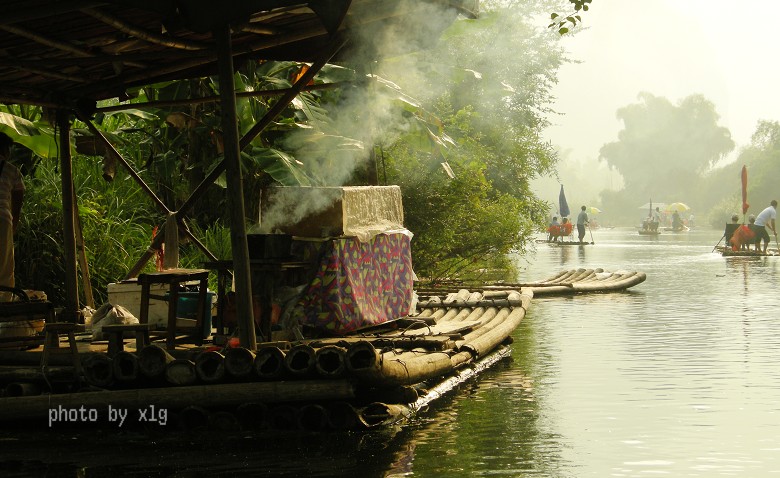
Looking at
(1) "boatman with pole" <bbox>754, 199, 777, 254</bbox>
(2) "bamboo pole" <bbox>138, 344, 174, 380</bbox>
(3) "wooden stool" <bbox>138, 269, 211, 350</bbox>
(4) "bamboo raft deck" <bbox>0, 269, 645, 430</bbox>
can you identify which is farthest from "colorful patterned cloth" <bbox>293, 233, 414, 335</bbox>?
(1) "boatman with pole" <bbox>754, 199, 777, 254</bbox>

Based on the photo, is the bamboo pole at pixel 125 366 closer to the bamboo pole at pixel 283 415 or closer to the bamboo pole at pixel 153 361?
the bamboo pole at pixel 153 361

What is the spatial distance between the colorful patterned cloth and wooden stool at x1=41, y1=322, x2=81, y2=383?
7.32ft

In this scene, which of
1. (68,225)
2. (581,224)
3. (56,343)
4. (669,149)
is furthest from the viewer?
(669,149)

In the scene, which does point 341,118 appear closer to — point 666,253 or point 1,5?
point 1,5

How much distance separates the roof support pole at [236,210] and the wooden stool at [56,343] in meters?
1.25

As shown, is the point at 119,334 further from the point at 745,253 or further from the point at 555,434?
the point at 745,253

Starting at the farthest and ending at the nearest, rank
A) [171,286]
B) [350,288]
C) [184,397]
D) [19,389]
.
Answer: [350,288], [171,286], [19,389], [184,397]

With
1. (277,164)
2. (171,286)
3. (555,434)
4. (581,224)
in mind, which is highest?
(277,164)

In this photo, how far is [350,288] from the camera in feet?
34.4

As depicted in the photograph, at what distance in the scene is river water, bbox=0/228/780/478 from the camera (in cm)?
726

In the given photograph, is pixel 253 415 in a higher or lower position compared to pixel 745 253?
lower

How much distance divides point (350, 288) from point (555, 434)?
2880 millimetres

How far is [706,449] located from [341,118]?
10.8 meters

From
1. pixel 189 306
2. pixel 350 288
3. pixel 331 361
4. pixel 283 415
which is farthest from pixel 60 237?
pixel 331 361
